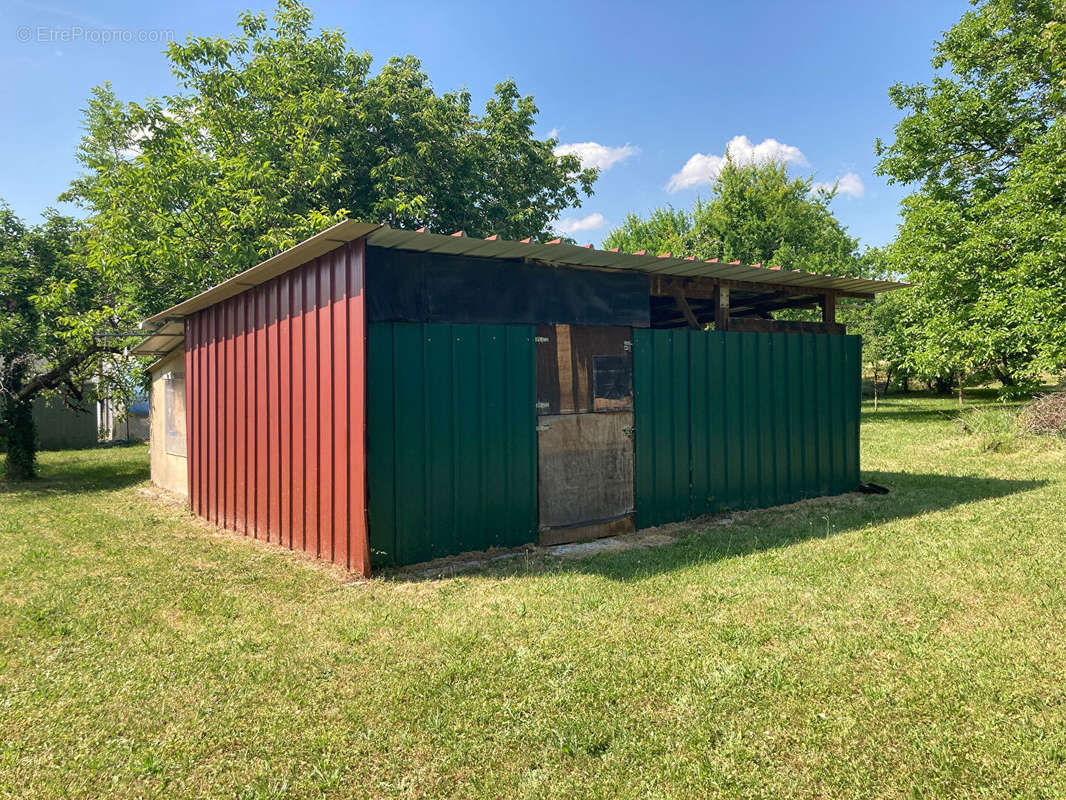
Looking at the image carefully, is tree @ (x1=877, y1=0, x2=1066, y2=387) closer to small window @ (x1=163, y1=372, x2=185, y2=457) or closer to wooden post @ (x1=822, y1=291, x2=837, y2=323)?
wooden post @ (x1=822, y1=291, x2=837, y2=323)

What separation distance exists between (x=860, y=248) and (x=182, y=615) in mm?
31958

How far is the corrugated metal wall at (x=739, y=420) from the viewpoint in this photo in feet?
22.7

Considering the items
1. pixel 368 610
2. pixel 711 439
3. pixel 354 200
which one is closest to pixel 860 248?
pixel 354 200

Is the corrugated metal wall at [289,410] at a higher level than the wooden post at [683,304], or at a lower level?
lower

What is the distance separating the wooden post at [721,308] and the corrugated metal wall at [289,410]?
14.6 ft

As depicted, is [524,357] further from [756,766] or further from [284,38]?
[284,38]

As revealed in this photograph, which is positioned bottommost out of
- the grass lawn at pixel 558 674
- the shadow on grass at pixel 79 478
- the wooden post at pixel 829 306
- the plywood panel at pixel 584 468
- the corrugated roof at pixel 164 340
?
the shadow on grass at pixel 79 478

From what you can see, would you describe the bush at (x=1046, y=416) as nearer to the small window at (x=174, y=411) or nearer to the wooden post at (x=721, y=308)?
the wooden post at (x=721, y=308)

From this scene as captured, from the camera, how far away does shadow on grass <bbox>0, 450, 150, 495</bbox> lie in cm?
1098

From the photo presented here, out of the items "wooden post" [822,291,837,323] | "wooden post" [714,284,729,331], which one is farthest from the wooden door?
"wooden post" [822,291,837,323]

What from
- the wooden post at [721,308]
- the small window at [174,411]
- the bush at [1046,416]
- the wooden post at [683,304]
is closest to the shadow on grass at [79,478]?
the small window at [174,411]

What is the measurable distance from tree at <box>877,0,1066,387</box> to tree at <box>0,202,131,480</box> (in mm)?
19455

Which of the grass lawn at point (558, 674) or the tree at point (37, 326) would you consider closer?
the grass lawn at point (558, 674)

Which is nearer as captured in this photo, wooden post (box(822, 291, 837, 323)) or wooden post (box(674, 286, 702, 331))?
wooden post (box(674, 286, 702, 331))
